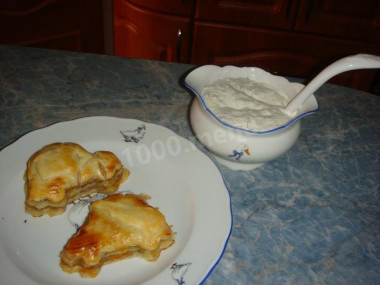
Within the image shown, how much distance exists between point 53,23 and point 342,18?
1816 millimetres

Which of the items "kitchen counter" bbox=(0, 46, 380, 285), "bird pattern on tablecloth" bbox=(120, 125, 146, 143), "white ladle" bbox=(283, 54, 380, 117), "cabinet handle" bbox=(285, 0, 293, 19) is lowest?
"kitchen counter" bbox=(0, 46, 380, 285)

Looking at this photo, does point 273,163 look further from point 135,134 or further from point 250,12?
point 250,12

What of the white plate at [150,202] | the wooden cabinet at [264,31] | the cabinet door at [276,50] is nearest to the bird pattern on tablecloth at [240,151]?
the white plate at [150,202]

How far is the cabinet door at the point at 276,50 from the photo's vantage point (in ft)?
6.63

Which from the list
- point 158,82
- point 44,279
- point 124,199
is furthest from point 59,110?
point 44,279

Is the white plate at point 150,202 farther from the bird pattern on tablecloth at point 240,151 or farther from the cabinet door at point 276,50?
the cabinet door at point 276,50

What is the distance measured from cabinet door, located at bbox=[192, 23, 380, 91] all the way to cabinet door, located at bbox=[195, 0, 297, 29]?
0.05 metres

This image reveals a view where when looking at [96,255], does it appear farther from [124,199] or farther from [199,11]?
[199,11]

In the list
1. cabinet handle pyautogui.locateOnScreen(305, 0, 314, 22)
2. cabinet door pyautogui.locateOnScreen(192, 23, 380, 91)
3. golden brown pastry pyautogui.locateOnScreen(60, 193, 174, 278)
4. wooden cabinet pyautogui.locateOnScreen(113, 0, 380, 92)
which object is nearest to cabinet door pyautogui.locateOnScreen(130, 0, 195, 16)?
wooden cabinet pyautogui.locateOnScreen(113, 0, 380, 92)

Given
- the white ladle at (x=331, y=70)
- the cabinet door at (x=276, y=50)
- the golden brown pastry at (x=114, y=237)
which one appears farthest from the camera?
the cabinet door at (x=276, y=50)

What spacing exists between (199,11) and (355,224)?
152cm

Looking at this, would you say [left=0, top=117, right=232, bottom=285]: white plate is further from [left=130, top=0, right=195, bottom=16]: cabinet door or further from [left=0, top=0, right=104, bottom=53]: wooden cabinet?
[left=0, top=0, right=104, bottom=53]: wooden cabinet

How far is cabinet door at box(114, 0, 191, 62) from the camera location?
2064 mm

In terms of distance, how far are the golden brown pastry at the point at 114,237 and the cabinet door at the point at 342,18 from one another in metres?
1.65
